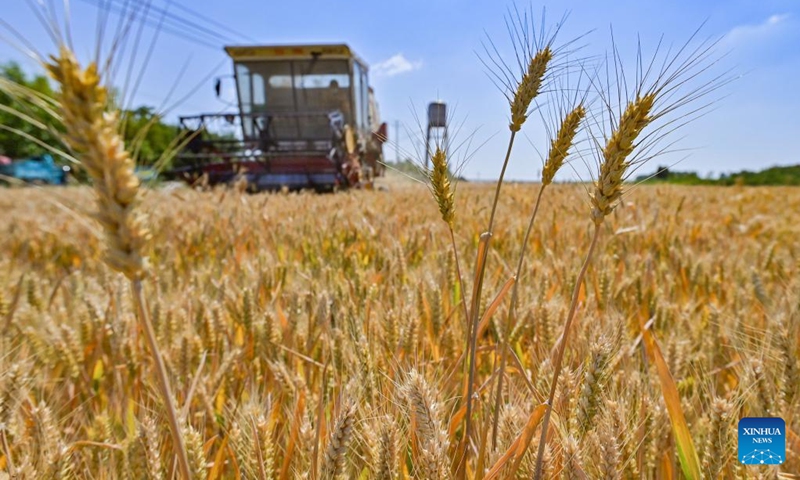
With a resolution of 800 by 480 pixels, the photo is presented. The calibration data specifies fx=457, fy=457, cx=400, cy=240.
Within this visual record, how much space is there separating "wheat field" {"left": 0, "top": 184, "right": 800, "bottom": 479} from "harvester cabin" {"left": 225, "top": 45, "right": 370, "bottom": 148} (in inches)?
356

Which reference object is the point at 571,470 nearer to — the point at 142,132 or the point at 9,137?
the point at 142,132

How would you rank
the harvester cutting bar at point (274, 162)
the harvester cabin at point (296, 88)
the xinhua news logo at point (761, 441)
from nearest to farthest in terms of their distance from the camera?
the xinhua news logo at point (761, 441) → the harvester cutting bar at point (274, 162) → the harvester cabin at point (296, 88)

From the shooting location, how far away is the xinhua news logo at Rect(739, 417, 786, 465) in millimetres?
605

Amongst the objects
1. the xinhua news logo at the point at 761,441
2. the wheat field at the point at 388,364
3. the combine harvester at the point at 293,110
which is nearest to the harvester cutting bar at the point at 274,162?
the combine harvester at the point at 293,110

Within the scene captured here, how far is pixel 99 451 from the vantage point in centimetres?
83

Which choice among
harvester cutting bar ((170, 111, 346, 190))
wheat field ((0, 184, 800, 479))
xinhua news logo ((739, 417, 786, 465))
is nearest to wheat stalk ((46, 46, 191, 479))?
wheat field ((0, 184, 800, 479))

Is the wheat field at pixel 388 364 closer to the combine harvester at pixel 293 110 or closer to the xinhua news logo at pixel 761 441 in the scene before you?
the xinhua news logo at pixel 761 441

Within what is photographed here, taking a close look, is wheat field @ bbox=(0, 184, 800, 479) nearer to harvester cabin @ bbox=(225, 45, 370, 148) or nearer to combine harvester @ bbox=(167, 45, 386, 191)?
combine harvester @ bbox=(167, 45, 386, 191)

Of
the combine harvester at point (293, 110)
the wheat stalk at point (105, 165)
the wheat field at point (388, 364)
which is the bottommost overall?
the wheat field at point (388, 364)

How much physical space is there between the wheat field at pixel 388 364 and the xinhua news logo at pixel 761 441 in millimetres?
19

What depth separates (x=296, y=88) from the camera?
11.0 m

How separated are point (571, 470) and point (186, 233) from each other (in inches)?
102

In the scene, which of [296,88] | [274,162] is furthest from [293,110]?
[274,162]

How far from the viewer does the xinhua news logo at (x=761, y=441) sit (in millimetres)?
605
